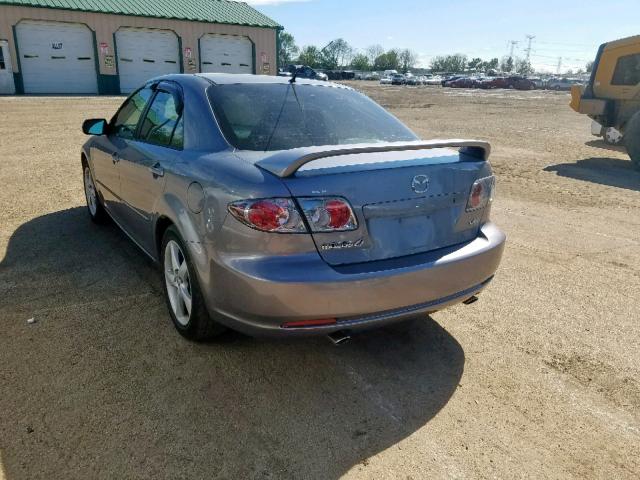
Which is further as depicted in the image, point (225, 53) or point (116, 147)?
point (225, 53)

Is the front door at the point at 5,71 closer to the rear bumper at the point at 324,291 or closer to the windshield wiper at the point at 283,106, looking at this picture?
the windshield wiper at the point at 283,106

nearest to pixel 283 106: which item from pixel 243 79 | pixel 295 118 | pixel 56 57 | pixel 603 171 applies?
pixel 295 118

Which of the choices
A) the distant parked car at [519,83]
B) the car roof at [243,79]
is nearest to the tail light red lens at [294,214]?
the car roof at [243,79]

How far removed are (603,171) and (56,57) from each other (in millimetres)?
27655

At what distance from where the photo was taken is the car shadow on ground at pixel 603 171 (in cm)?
851

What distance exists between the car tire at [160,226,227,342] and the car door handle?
38 cm

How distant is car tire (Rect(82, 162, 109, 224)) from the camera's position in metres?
5.18

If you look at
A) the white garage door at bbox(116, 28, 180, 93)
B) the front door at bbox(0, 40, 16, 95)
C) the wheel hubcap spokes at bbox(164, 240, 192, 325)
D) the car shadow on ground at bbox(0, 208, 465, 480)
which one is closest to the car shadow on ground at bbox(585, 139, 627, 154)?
the car shadow on ground at bbox(0, 208, 465, 480)

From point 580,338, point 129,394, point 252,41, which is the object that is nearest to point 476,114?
point 252,41

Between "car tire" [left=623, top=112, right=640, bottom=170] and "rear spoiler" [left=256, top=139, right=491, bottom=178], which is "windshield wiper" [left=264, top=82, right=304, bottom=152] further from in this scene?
"car tire" [left=623, top=112, right=640, bottom=170]

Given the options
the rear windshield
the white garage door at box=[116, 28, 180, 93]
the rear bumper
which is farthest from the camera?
the white garage door at box=[116, 28, 180, 93]

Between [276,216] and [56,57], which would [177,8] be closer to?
[56,57]

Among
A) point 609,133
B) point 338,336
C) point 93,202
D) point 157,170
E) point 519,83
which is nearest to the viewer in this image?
point 338,336

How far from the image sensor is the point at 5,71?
2586 centimetres
